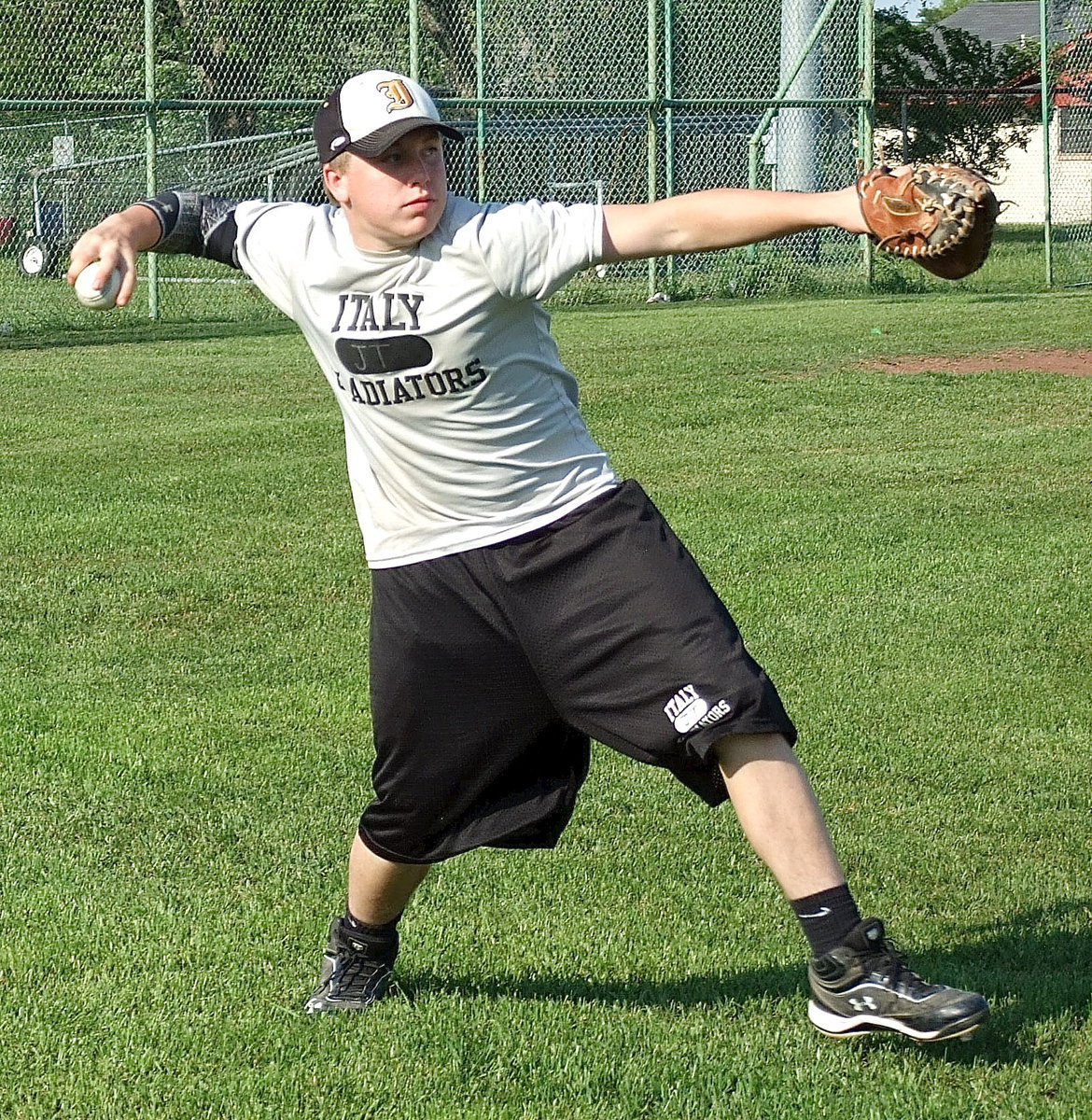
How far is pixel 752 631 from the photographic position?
291 inches

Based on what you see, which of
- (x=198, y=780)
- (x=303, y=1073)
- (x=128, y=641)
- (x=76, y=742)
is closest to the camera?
(x=303, y=1073)

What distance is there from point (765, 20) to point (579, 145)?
127 inches

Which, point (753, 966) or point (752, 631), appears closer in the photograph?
point (753, 966)

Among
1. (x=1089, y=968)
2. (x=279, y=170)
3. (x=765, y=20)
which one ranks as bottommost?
(x=1089, y=968)

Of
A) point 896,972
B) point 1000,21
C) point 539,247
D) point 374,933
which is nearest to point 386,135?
point 539,247

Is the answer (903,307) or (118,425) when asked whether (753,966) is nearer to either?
(118,425)

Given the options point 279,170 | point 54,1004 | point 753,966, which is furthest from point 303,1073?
point 279,170

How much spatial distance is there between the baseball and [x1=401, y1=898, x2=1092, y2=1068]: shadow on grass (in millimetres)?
1668

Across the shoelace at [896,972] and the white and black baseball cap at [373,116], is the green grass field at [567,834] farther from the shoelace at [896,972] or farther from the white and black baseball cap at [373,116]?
the white and black baseball cap at [373,116]

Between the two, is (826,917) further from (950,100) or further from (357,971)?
(950,100)

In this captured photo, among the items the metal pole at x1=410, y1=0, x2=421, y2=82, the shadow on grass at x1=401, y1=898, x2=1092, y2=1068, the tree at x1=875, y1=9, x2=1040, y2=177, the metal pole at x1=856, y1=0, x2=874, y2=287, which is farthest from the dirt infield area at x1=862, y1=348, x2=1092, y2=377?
the tree at x1=875, y1=9, x2=1040, y2=177

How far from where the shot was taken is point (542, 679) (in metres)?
3.81

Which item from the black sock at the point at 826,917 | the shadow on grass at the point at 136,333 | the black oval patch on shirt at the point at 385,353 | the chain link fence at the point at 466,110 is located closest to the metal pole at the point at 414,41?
the chain link fence at the point at 466,110

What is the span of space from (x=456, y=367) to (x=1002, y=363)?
11614 mm
